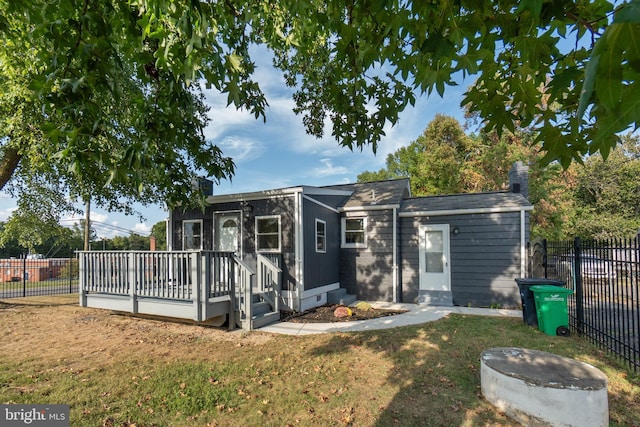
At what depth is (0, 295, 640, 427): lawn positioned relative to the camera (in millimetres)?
3375

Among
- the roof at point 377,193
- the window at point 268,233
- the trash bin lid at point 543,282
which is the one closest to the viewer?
the trash bin lid at point 543,282

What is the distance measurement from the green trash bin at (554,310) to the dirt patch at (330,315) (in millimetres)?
3165

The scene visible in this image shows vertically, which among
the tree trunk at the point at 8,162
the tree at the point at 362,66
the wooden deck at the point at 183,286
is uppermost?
the tree trunk at the point at 8,162

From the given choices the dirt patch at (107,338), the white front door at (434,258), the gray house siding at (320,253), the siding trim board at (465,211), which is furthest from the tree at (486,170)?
the dirt patch at (107,338)

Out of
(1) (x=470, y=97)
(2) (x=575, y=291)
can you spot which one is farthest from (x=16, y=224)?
(2) (x=575, y=291)

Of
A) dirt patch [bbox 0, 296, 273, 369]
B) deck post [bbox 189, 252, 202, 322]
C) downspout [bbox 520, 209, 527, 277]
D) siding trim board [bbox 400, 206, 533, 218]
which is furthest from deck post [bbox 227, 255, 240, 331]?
downspout [bbox 520, 209, 527, 277]

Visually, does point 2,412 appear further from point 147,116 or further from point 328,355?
point 328,355

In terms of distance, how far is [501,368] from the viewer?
354 cm

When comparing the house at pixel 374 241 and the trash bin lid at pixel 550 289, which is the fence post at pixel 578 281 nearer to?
the trash bin lid at pixel 550 289

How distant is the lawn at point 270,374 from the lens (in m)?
3.38

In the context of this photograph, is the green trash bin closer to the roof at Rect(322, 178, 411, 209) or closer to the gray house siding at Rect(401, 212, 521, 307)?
the gray house siding at Rect(401, 212, 521, 307)

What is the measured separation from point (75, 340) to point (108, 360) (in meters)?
1.78

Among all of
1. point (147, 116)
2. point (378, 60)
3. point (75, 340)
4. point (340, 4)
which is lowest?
point (75, 340)

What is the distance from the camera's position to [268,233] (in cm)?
890
